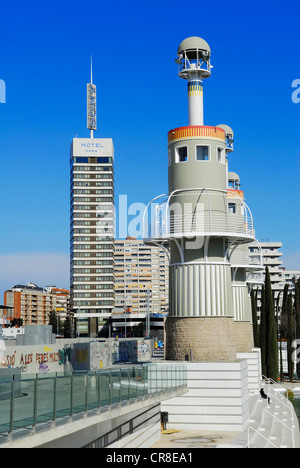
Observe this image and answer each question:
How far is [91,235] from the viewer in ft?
454

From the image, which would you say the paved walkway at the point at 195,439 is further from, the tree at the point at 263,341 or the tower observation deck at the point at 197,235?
the tree at the point at 263,341

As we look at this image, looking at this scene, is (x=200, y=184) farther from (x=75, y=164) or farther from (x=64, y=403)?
(x=75, y=164)

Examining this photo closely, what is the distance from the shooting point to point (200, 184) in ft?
122

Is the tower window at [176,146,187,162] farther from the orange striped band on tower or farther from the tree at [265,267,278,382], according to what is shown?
the tree at [265,267,278,382]

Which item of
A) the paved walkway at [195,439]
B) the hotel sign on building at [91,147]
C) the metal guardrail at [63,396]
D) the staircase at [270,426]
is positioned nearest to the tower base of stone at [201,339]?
the staircase at [270,426]

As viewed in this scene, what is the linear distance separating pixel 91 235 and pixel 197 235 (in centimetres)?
10336

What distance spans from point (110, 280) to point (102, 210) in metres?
16.9

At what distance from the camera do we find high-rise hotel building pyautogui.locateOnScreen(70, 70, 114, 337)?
5428 inches

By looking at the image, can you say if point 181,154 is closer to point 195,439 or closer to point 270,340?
point 195,439

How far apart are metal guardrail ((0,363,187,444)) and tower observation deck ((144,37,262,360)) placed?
1067 cm
